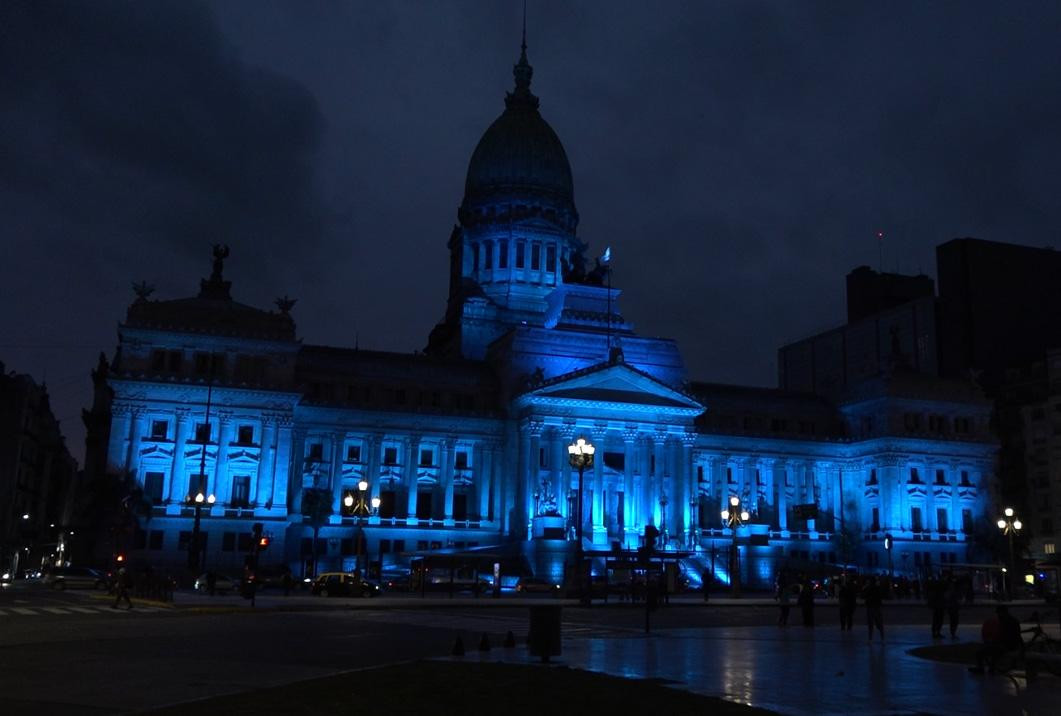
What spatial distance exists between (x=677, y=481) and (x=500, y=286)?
3370 centimetres

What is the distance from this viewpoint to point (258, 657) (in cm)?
2403

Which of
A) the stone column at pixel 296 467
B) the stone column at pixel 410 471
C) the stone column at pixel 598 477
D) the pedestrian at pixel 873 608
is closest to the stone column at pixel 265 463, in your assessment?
the stone column at pixel 296 467

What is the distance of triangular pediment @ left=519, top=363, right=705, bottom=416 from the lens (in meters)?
90.1

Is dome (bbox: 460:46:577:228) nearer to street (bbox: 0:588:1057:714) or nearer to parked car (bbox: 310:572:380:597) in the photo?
parked car (bbox: 310:572:380:597)

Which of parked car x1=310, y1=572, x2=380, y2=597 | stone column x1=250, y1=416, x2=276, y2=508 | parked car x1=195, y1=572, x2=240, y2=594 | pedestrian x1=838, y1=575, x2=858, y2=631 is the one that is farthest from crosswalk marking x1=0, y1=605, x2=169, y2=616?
stone column x1=250, y1=416, x2=276, y2=508

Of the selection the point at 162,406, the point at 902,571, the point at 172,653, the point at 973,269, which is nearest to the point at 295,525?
the point at 162,406

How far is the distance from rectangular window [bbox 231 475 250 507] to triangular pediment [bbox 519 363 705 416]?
23729 millimetres

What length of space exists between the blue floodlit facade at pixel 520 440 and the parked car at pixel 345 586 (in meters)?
10.0

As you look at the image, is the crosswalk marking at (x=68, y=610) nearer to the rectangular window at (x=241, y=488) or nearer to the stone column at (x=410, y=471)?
the rectangular window at (x=241, y=488)

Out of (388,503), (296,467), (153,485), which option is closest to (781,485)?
(388,503)

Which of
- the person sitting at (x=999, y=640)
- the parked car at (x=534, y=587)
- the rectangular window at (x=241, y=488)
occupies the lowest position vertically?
the person sitting at (x=999, y=640)

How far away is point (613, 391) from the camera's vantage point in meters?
92.2

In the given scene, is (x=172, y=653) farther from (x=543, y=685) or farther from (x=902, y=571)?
(x=902, y=571)

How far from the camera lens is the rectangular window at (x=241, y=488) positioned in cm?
8456
